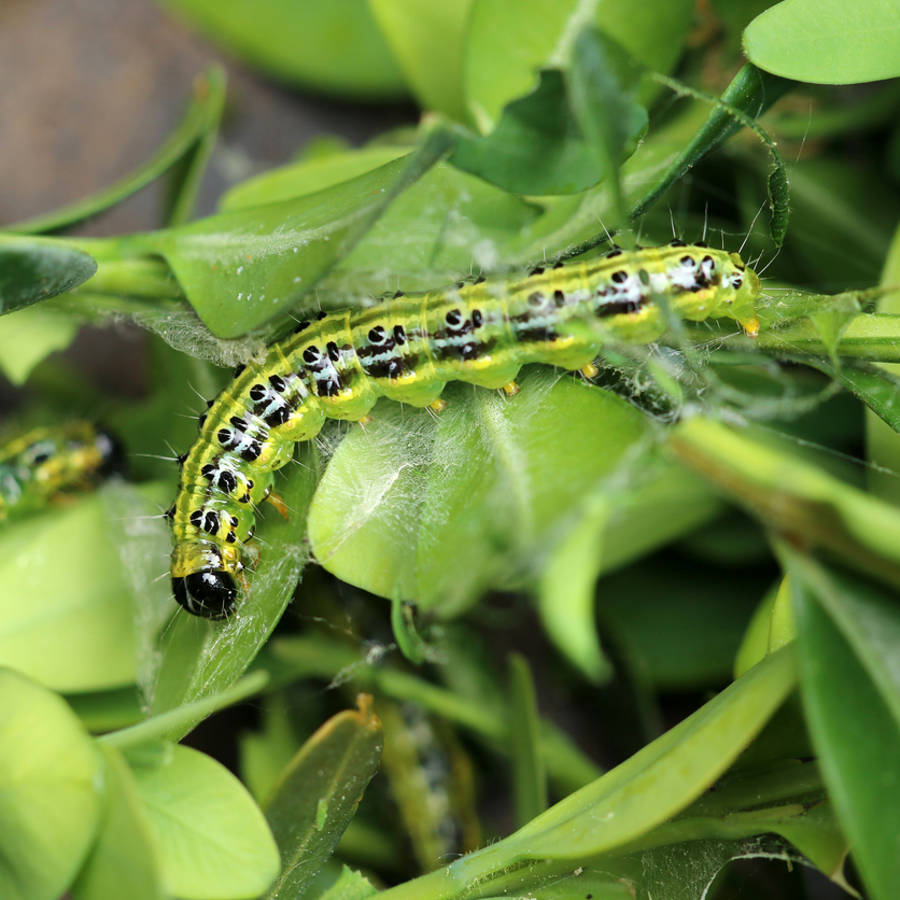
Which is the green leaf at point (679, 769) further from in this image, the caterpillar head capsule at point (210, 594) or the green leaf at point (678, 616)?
the green leaf at point (678, 616)

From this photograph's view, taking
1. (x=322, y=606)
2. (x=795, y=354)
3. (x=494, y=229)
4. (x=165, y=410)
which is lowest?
(x=322, y=606)

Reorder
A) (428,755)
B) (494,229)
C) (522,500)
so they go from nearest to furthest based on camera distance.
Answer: (522,500) → (494,229) → (428,755)

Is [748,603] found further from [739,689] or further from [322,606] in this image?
[739,689]

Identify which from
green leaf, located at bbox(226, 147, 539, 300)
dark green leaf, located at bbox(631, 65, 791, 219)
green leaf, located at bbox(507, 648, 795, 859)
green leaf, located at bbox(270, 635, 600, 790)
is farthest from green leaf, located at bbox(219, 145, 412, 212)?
green leaf, located at bbox(507, 648, 795, 859)

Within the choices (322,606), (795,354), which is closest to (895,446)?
(795,354)

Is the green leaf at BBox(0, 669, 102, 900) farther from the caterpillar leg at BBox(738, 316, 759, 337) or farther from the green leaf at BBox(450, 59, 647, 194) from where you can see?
the caterpillar leg at BBox(738, 316, 759, 337)

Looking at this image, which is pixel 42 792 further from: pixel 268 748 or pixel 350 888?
pixel 268 748
